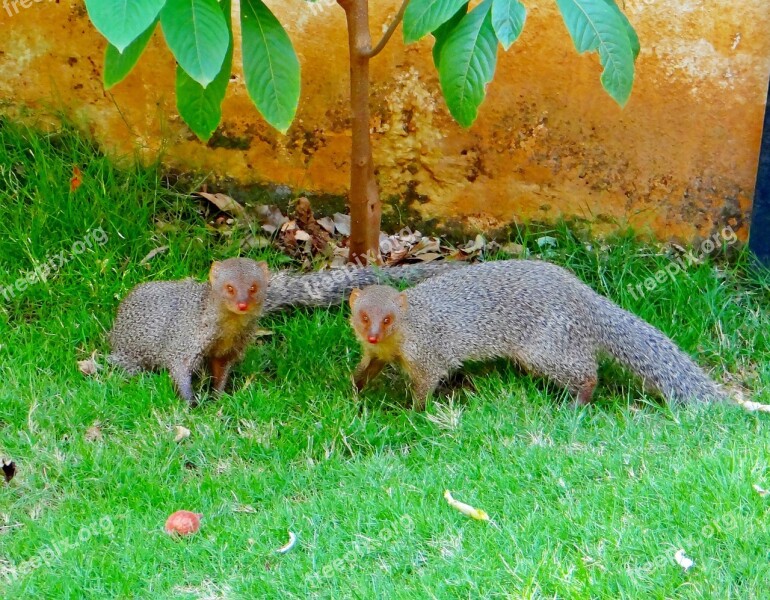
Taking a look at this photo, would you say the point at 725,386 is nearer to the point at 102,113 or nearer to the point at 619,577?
the point at 619,577

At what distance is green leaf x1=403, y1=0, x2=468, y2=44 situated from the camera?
9.39ft

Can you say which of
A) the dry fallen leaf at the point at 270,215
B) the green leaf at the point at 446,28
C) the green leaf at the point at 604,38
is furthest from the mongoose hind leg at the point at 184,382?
the green leaf at the point at 604,38

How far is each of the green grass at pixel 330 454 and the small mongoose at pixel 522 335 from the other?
114 mm

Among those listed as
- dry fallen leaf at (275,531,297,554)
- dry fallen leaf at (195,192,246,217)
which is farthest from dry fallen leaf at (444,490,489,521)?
dry fallen leaf at (195,192,246,217)

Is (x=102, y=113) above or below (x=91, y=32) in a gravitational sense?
below

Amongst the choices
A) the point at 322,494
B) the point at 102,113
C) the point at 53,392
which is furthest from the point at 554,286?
the point at 102,113

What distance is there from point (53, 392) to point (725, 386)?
2592 mm

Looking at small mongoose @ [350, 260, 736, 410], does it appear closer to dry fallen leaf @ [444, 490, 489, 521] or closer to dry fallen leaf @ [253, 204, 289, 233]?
dry fallen leaf @ [444, 490, 489, 521]

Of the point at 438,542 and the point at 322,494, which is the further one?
the point at 322,494

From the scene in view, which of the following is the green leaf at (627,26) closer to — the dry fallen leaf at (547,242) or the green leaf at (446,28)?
the green leaf at (446,28)

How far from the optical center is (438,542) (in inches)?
106

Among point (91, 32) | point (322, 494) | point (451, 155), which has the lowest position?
point (322, 494)

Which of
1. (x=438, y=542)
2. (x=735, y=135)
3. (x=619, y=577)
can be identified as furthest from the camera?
(x=735, y=135)

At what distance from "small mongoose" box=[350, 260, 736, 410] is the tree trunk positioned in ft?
1.78
